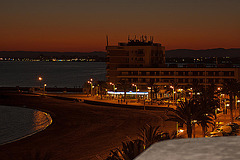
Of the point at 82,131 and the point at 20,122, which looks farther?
the point at 20,122

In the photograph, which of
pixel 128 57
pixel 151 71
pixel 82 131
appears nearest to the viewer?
pixel 82 131

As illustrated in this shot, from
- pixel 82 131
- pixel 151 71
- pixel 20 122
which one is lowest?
pixel 20 122

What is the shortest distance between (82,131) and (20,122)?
20.3m

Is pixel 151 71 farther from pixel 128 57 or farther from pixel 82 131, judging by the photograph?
pixel 82 131

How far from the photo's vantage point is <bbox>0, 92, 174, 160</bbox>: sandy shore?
34.3 m

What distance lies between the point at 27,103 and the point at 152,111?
32210 mm

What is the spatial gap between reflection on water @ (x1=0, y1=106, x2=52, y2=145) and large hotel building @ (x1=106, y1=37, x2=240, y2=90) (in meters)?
27.4

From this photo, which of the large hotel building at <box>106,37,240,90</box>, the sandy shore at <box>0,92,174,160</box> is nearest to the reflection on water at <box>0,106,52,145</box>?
the sandy shore at <box>0,92,174,160</box>

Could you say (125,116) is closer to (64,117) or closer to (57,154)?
(64,117)

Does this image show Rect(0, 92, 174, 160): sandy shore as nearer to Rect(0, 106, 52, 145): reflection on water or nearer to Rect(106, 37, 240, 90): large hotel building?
Rect(0, 106, 52, 145): reflection on water

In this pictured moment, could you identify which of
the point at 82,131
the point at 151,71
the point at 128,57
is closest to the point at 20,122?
the point at 82,131

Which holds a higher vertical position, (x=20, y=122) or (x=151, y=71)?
(x=151, y=71)

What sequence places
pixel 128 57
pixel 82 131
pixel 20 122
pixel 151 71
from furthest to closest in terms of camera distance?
pixel 128 57
pixel 151 71
pixel 20 122
pixel 82 131

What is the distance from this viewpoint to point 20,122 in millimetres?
61969
